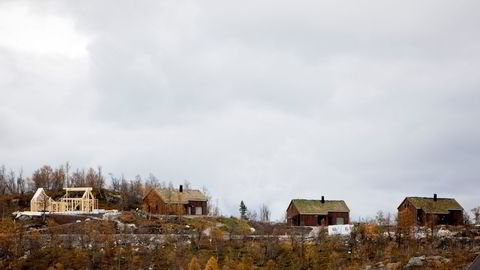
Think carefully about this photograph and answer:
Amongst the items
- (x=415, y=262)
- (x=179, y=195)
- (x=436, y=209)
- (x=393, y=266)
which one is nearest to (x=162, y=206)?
(x=179, y=195)

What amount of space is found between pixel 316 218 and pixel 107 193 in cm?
2625

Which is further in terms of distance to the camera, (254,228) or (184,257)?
(254,228)

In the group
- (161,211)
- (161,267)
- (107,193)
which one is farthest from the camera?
(107,193)

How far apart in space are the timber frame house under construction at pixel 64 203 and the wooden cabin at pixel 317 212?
69.4 ft

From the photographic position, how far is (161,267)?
42906 millimetres

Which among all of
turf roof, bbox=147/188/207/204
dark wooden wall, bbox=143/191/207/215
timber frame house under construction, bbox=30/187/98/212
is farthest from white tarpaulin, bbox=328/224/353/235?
timber frame house under construction, bbox=30/187/98/212

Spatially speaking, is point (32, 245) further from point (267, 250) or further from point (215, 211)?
point (215, 211)

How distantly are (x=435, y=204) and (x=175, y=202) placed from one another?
91.5 feet

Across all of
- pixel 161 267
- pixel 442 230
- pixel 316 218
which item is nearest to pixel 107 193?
pixel 316 218

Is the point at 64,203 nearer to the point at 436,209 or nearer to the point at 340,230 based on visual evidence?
the point at 340,230

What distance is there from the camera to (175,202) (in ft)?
232

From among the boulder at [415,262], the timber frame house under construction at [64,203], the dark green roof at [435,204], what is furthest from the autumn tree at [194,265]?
the dark green roof at [435,204]

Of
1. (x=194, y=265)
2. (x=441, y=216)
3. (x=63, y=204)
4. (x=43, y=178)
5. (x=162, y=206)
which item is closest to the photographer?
(x=194, y=265)

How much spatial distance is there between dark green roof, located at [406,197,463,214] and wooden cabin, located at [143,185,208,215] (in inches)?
909
